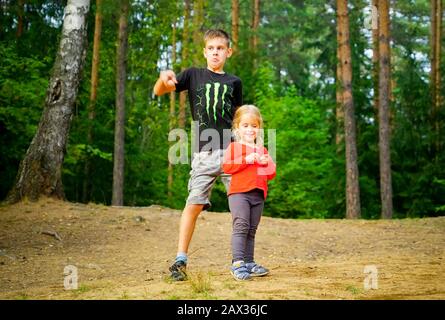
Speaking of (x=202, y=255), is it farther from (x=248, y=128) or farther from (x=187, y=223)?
(x=248, y=128)

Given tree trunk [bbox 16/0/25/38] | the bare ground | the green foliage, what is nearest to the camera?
the bare ground

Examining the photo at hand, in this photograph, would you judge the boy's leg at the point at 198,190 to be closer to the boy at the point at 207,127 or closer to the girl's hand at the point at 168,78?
the boy at the point at 207,127

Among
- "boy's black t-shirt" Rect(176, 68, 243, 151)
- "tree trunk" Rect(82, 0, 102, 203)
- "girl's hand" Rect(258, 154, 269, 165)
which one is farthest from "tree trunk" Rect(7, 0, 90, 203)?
"tree trunk" Rect(82, 0, 102, 203)

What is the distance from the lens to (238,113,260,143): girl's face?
4977 millimetres

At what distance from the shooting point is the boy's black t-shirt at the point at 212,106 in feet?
16.6

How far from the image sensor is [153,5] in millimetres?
17828

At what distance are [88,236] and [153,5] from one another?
36.6ft

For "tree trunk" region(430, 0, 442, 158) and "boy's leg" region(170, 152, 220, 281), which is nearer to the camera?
"boy's leg" region(170, 152, 220, 281)

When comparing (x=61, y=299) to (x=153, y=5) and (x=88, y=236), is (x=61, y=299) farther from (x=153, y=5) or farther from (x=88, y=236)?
(x=153, y=5)

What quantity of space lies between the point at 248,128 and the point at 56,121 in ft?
19.5

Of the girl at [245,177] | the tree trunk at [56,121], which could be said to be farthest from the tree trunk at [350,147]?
the girl at [245,177]

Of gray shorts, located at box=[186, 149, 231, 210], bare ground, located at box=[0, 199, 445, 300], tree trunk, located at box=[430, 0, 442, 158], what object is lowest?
bare ground, located at box=[0, 199, 445, 300]

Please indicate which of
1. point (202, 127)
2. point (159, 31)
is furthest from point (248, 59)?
point (202, 127)

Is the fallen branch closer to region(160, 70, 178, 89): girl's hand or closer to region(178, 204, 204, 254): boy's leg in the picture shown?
region(178, 204, 204, 254): boy's leg
